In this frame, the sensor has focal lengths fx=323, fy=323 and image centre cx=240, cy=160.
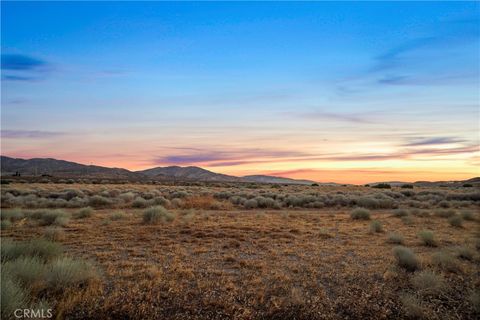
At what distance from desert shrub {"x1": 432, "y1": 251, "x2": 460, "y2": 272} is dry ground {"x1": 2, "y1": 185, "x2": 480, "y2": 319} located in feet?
0.57

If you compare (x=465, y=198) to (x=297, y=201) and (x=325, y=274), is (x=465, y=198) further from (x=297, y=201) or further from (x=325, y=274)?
(x=325, y=274)

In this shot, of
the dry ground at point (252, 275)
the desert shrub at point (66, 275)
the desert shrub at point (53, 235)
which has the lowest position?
the dry ground at point (252, 275)

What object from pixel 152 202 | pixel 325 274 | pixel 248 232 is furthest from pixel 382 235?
pixel 152 202

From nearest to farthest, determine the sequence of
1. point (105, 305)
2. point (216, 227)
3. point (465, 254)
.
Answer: point (105, 305), point (465, 254), point (216, 227)

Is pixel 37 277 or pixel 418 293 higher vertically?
pixel 37 277

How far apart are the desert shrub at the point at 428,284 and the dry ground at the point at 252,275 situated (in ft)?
0.45

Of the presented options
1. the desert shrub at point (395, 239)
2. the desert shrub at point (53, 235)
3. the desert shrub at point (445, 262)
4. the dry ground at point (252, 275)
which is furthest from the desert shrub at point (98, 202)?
the desert shrub at point (445, 262)

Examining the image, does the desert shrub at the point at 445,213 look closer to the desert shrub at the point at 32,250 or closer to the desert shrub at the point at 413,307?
the desert shrub at the point at 413,307

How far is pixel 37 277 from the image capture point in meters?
6.37

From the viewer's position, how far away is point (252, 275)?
26.6 feet

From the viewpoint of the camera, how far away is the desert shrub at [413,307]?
620cm

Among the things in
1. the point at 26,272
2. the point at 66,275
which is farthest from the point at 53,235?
→ the point at 66,275

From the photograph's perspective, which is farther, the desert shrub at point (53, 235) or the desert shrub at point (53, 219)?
the desert shrub at point (53, 219)

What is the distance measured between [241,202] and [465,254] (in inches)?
799
